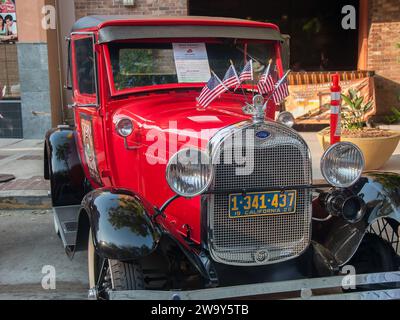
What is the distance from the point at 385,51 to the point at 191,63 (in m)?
8.11

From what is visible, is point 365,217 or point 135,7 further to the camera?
point 135,7

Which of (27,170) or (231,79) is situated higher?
(231,79)

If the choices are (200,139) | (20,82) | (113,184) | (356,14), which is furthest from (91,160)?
(356,14)

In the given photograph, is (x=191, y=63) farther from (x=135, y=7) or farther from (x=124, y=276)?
(x=135, y=7)

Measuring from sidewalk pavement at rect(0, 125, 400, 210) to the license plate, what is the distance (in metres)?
3.57

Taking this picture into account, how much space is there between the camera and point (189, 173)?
2746mm

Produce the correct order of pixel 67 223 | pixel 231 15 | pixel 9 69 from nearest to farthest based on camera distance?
pixel 67 223
pixel 9 69
pixel 231 15

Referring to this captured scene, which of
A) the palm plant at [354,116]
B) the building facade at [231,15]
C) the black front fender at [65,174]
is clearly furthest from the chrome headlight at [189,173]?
the building facade at [231,15]

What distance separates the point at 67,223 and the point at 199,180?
1.90 metres

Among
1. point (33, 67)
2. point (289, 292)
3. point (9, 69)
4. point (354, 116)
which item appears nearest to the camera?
point (289, 292)

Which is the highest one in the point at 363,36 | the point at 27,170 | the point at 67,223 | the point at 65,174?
the point at 363,36

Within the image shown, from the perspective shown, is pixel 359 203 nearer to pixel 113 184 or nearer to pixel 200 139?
pixel 200 139

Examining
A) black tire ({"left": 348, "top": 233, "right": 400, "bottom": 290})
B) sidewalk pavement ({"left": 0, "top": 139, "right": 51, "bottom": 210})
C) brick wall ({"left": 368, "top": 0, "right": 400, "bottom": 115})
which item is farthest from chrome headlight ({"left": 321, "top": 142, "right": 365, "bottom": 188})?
brick wall ({"left": 368, "top": 0, "right": 400, "bottom": 115})

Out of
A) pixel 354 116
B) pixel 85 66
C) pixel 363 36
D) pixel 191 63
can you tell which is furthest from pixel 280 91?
pixel 363 36
